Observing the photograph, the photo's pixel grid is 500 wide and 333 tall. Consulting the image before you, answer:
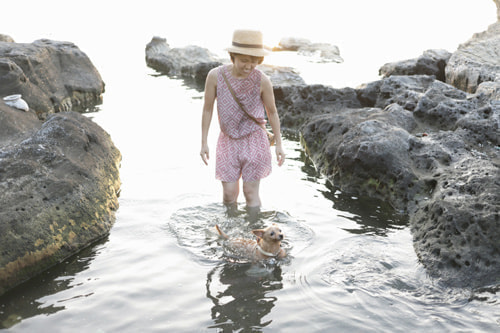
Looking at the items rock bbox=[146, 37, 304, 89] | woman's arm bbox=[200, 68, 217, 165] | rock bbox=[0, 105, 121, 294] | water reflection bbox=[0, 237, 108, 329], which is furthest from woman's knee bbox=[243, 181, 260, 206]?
rock bbox=[146, 37, 304, 89]

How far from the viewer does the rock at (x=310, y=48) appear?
69.2ft

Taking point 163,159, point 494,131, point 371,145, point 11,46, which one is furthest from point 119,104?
point 494,131

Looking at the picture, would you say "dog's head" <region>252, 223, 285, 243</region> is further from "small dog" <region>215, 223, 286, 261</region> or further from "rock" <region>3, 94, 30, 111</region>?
"rock" <region>3, 94, 30, 111</region>

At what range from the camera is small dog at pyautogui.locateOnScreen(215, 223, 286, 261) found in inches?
203

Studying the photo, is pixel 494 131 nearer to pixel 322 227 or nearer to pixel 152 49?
pixel 322 227

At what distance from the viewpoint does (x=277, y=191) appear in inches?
307

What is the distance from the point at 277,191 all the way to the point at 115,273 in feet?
10.6

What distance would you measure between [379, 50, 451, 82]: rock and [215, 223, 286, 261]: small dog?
12.2 metres

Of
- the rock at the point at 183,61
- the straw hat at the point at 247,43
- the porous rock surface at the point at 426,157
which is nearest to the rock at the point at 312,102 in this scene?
the porous rock surface at the point at 426,157

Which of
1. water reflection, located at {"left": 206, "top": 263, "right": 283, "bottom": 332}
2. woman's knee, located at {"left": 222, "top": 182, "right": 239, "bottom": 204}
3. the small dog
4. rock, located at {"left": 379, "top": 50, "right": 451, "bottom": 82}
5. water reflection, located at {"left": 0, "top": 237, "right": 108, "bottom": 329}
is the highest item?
rock, located at {"left": 379, "top": 50, "right": 451, "bottom": 82}

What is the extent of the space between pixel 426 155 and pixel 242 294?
3.96 m

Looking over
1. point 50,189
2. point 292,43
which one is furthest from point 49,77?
A: point 292,43

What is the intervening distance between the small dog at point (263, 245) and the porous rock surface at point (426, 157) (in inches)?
63.4

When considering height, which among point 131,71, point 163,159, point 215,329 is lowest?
point 215,329
